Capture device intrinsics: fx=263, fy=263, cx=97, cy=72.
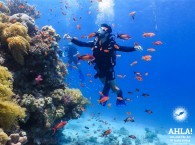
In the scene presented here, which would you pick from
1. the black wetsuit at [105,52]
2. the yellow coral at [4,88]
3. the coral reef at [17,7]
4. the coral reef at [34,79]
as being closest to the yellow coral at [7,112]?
the yellow coral at [4,88]

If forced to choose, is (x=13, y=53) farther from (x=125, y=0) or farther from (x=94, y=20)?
(x=94, y=20)

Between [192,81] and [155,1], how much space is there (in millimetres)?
97769

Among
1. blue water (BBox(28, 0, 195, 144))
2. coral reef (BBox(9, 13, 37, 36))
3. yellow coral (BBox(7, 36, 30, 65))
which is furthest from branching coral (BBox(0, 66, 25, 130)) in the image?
blue water (BBox(28, 0, 195, 144))

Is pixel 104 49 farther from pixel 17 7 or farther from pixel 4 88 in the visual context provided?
pixel 17 7

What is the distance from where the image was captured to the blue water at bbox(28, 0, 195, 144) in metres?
53.4

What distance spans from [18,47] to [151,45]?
4125 inches

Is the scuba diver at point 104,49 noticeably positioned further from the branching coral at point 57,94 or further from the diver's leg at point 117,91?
the branching coral at point 57,94

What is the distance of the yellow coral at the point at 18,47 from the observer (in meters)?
7.88

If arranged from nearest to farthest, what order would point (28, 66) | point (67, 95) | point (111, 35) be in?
point (28, 66), point (67, 95), point (111, 35)

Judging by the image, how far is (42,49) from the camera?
8570 millimetres

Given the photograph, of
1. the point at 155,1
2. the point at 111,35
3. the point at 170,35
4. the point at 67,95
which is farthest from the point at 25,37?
the point at 170,35

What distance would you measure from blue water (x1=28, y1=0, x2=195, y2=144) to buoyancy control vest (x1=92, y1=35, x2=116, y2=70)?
6860 mm

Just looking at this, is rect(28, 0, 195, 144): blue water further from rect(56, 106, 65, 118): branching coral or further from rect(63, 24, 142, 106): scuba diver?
rect(56, 106, 65, 118): branching coral

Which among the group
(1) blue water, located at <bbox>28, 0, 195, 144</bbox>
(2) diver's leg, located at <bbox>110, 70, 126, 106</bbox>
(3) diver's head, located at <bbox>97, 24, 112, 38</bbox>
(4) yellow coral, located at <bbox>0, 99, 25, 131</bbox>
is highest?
(1) blue water, located at <bbox>28, 0, 195, 144</bbox>
